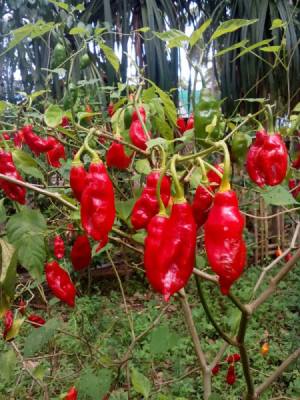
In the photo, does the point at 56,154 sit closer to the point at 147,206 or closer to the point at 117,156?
the point at 117,156

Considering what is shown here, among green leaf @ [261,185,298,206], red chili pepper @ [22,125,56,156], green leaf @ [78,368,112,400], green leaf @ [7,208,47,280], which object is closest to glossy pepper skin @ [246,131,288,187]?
green leaf @ [261,185,298,206]

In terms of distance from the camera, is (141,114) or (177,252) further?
(141,114)

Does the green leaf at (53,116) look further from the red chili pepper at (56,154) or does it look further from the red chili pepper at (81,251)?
the red chili pepper at (56,154)

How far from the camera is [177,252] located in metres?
0.48

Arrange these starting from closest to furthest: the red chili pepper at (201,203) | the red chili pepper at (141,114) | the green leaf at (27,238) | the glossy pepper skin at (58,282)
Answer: the red chili pepper at (201,203)
the green leaf at (27,238)
the red chili pepper at (141,114)
the glossy pepper skin at (58,282)

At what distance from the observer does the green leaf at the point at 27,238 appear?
2.31ft

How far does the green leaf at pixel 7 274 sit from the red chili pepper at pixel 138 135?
357 millimetres

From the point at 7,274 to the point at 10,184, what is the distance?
32 cm

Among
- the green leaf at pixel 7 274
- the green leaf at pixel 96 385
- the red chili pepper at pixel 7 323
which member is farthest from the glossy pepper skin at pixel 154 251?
the green leaf at pixel 96 385

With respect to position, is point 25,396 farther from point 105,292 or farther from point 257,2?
point 257,2

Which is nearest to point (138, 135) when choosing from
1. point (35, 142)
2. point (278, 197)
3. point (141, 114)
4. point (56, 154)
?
point (141, 114)

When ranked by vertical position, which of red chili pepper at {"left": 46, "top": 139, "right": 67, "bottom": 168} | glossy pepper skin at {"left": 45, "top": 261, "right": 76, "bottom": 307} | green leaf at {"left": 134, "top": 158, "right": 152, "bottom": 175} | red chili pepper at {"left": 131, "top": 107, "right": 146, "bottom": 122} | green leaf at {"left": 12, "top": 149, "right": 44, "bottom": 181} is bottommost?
glossy pepper skin at {"left": 45, "top": 261, "right": 76, "bottom": 307}

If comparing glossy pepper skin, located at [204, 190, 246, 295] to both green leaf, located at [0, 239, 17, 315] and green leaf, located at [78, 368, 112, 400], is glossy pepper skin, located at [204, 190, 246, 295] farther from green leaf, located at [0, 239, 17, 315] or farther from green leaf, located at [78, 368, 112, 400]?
green leaf, located at [78, 368, 112, 400]

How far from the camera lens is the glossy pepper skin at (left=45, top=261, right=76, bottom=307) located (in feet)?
3.12
